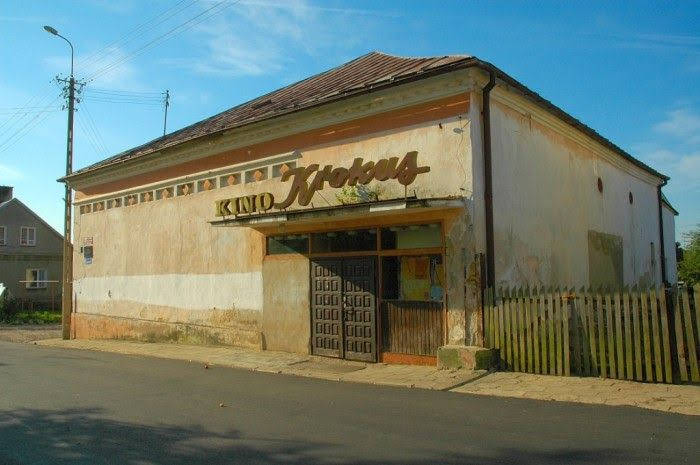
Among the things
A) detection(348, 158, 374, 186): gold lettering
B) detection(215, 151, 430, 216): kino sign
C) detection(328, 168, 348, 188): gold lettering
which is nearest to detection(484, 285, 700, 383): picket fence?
detection(215, 151, 430, 216): kino sign

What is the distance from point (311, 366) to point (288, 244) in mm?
3129

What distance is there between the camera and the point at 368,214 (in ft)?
37.0

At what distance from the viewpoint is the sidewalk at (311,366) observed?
9914 mm

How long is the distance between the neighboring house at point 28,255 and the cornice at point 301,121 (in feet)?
82.2

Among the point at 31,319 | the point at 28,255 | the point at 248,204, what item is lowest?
the point at 31,319

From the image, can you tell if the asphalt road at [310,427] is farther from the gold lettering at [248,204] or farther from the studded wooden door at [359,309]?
the gold lettering at [248,204]

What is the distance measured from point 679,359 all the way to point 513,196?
14.9 feet

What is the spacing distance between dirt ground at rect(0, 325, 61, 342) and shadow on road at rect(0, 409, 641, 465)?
16.4 meters

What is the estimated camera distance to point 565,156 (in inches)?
588

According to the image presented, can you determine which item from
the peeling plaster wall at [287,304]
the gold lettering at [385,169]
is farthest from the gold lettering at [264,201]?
the gold lettering at [385,169]

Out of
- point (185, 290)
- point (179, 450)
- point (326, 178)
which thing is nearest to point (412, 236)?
point (326, 178)

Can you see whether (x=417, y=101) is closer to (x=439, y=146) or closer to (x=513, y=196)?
(x=439, y=146)

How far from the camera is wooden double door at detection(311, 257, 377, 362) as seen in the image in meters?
12.1

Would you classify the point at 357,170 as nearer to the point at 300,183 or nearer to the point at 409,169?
the point at 409,169
